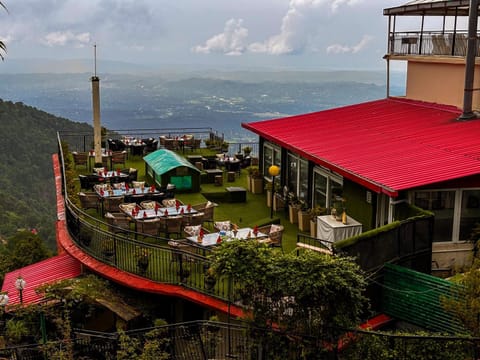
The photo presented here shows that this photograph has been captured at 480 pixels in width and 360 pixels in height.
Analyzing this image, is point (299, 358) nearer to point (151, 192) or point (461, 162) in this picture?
point (461, 162)

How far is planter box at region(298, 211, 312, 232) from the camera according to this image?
56.6ft

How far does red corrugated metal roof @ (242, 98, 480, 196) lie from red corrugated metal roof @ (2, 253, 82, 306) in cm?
761

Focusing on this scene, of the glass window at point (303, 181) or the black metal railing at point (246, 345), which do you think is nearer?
the black metal railing at point (246, 345)

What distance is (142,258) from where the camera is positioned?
13.2 meters

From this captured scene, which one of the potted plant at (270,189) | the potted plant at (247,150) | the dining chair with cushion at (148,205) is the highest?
the potted plant at (247,150)

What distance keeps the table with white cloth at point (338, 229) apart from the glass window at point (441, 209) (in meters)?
1.91

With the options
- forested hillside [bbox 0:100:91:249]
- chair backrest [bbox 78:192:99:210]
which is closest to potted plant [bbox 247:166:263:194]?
chair backrest [bbox 78:192:99:210]

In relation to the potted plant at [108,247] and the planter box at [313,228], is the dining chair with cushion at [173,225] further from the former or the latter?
the planter box at [313,228]

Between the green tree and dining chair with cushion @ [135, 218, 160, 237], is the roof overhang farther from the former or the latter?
the green tree

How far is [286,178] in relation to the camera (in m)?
21.8

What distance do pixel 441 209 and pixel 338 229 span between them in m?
2.55

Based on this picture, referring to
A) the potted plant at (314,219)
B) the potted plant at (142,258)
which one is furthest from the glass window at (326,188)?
the potted plant at (142,258)

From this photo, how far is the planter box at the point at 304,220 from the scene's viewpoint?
17.3 metres

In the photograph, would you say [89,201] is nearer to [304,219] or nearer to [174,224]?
[174,224]
